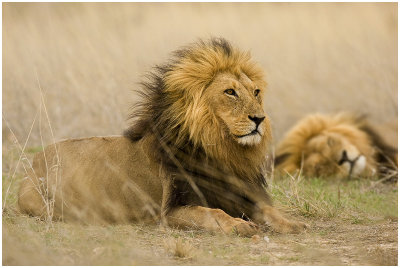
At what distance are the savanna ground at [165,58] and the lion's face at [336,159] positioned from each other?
247 mm

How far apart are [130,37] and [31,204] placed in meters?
7.19

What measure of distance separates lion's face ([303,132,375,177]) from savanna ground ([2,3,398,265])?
25 cm

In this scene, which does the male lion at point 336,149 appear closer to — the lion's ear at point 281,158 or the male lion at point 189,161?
the lion's ear at point 281,158

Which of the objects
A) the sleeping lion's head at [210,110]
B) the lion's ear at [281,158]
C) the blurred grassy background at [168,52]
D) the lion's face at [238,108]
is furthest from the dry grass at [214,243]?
the blurred grassy background at [168,52]

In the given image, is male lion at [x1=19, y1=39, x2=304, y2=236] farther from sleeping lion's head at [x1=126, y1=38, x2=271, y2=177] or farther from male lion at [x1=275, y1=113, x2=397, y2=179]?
male lion at [x1=275, y1=113, x2=397, y2=179]

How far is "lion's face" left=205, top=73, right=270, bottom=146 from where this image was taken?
15.5 feet

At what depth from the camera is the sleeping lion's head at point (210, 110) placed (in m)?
4.77

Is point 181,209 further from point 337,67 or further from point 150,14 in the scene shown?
point 150,14

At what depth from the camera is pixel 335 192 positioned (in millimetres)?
6926

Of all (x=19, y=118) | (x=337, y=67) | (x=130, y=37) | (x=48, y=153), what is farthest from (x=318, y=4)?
(x=48, y=153)

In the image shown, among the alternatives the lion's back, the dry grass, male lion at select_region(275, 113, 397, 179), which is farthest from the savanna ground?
male lion at select_region(275, 113, 397, 179)

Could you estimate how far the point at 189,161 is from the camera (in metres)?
4.86

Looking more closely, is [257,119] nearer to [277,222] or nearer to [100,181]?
[277,222]

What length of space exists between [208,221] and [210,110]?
2.48ft
